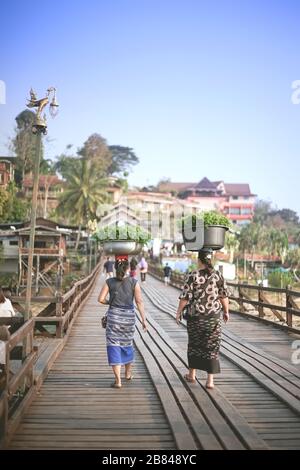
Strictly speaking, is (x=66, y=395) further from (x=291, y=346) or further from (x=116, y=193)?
(x=116, y=193)

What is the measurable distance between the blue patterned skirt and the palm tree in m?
46.3

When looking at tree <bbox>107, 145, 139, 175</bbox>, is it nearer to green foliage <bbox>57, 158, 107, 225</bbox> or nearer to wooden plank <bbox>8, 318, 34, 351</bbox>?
green foliage <bbox>57, 158, 107, 225</bbox>

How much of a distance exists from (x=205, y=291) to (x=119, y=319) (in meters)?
1.01

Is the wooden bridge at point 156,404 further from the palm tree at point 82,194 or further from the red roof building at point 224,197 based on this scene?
the red roof building at point 224,197

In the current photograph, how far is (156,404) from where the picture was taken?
5.16 metres

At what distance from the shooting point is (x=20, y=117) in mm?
66375

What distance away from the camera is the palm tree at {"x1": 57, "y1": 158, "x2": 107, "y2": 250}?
172 feet

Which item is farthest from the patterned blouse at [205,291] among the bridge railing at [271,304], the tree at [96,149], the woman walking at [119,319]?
the tree at [96,149]

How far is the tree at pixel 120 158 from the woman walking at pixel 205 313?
83233 mm

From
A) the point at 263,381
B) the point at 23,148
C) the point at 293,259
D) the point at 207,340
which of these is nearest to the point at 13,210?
the point at 23,148

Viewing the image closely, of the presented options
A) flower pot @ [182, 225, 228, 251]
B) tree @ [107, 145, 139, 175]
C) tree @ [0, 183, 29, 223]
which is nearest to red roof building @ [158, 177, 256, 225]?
tree @ [107, 145, 139, 175]

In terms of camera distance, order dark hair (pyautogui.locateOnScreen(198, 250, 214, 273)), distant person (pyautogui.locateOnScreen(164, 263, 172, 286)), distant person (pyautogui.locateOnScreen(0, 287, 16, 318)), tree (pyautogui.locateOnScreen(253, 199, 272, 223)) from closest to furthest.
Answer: dark hair (pyautogui.locateOnScreen(198, 250, 214, 273))
distant person (pyautogui.locateOnScreen(0, 287, 16, 318))
distant person (pyautogui.locateOnScreen(164, 263, 172, 286))
tree (pyautogui.locateOnScreen(253, 199, 272, 223))
